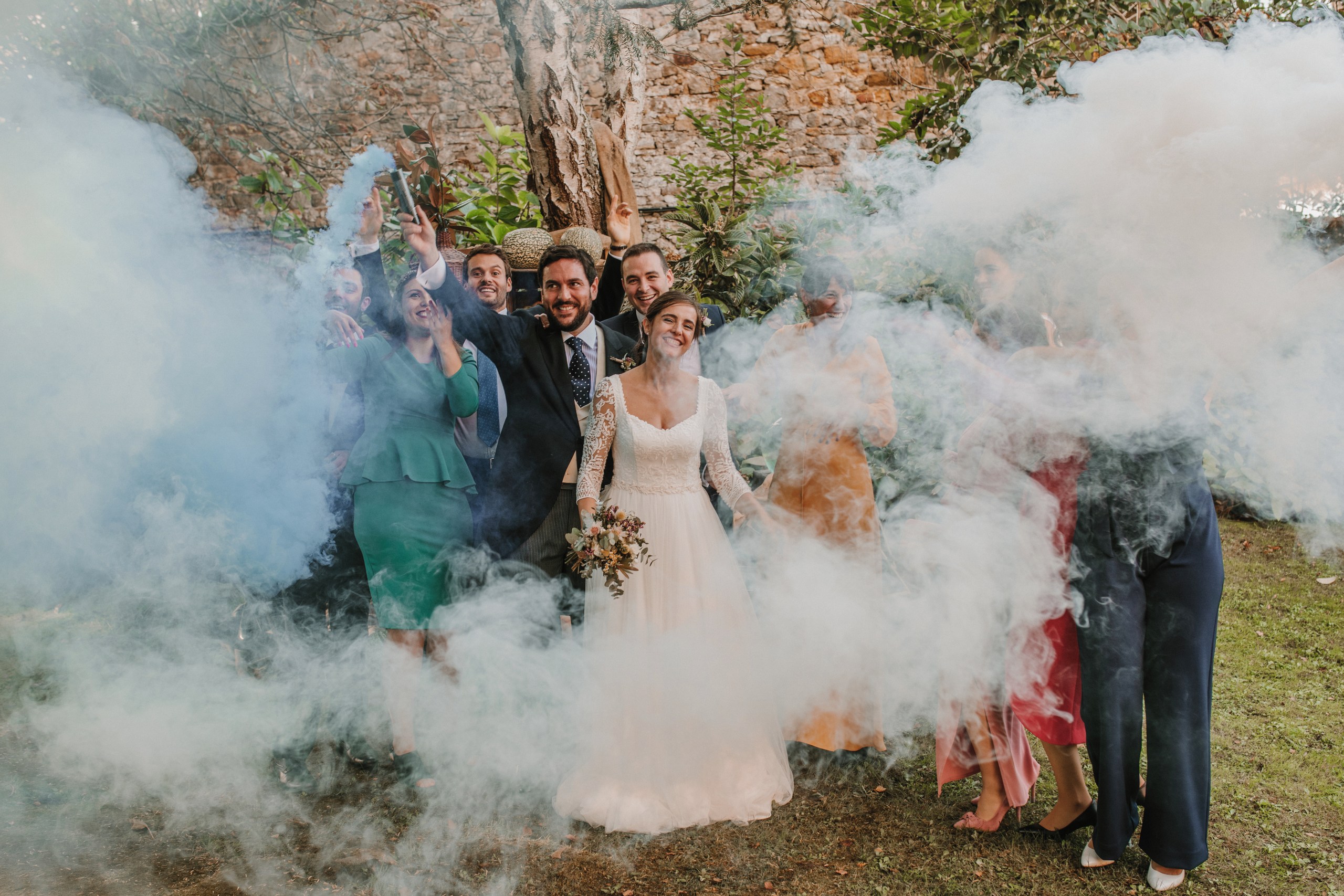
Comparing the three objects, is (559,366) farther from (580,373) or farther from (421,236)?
(421,236)

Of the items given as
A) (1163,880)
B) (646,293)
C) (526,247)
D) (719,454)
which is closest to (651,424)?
(719,454)

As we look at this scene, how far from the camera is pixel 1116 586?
2789 mm

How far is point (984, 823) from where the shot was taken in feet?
10.5

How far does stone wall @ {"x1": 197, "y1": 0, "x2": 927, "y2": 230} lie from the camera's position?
11.5 m

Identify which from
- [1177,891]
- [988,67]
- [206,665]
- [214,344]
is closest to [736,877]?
[1177,891]

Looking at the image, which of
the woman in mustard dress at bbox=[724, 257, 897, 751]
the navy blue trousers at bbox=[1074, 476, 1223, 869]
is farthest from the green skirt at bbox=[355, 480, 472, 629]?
the navy blue trousers at bbox=[1074, 476, 1223, 869]

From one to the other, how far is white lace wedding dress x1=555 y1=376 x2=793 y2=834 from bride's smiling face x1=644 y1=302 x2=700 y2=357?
0.87 ft

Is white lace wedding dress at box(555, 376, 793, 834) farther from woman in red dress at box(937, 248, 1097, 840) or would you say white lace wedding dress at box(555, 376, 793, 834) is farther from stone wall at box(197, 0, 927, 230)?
stone wall at box(197, 0, 927, 230)

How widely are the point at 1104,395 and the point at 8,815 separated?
442cm

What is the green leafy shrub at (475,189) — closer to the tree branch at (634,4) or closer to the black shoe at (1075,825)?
the tree branch at (634,4)

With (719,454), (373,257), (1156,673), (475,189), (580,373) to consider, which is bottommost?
(1156,673)

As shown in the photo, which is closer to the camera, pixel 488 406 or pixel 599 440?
pixel 599 440

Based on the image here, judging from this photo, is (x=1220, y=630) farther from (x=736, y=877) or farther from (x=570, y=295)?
(x=570, y=295)

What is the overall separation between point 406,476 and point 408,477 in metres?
0.02
